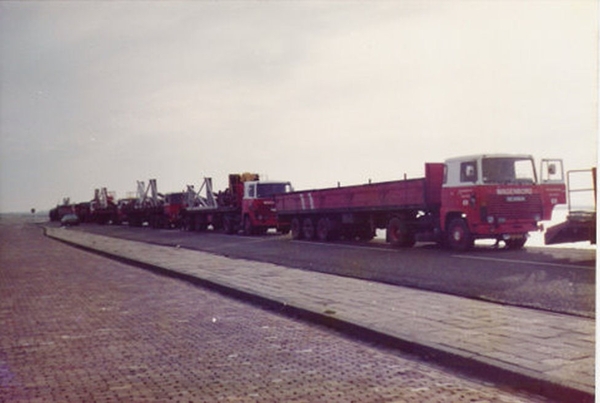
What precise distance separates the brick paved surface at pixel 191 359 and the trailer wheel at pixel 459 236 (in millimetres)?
8787

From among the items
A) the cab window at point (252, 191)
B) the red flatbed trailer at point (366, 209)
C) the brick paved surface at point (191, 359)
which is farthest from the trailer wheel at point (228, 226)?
the brick paved surface at point (191, 359)

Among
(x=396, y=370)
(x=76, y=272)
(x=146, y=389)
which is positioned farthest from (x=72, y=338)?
(x=76, y=272)

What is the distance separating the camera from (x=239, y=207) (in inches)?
1270

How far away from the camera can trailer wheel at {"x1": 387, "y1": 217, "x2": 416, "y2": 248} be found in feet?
65.7

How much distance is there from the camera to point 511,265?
45.7 ft

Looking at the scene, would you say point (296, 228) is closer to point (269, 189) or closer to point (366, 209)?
point (269, 189)

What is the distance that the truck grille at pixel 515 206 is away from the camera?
56.6 ft

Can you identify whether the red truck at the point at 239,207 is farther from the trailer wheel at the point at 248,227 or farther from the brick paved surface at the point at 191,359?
the brick paved surface at the point at 191,359

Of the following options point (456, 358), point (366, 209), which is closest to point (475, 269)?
point (456, 358)

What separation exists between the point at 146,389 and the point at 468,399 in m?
2.47

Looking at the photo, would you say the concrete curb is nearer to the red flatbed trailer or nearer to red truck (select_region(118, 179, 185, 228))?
the red flatbed trailer

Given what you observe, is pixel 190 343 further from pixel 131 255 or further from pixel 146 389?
pixel 131 255

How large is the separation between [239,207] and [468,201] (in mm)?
16427

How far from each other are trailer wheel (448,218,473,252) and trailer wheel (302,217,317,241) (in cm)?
839
